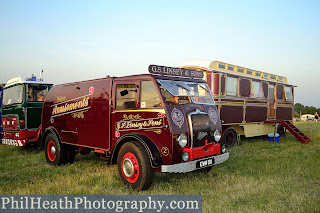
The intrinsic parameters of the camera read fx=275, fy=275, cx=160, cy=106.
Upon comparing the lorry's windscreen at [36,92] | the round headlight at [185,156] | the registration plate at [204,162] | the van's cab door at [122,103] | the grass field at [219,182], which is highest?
the lorry's windscreen at [36,92]

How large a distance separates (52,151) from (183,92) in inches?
186

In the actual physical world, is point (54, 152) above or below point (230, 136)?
below

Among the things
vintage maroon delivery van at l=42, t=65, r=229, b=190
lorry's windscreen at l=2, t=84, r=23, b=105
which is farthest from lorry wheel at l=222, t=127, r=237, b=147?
lorry's windscreen at l=2, t=84, r=23, b=105

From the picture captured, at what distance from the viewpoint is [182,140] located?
5.67 meters

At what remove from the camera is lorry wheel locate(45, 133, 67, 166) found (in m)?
8.13

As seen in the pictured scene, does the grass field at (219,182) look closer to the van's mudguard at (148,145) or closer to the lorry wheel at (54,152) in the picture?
the lorry wheel at (54,152)

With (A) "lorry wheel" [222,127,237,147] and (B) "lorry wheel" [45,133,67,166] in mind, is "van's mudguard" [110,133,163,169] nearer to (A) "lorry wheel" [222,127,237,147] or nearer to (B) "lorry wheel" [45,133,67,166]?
(B) "lorry wheel" [45,133,67,166]

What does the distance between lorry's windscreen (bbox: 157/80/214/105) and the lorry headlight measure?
0.76 m

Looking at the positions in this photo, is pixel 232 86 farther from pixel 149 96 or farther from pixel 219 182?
pixel 149 96

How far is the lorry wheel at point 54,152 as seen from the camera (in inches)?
320

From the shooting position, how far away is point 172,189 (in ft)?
19.1

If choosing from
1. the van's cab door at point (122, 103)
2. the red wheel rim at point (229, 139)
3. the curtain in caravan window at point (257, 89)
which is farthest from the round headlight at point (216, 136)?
the curtain in caravan window at point (257, 89)

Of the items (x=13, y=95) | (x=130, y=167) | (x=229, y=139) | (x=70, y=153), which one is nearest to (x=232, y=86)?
(x=229, y=139)

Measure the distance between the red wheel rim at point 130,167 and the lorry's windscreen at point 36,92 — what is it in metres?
6.89
